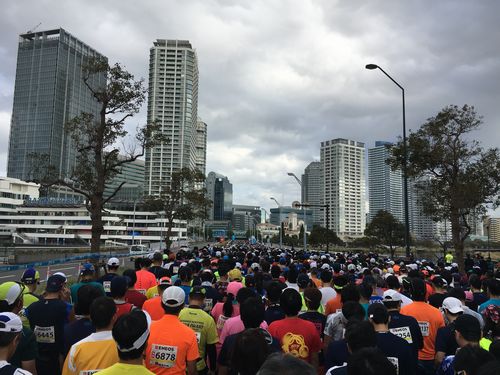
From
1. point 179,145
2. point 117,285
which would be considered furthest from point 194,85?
point 117,285

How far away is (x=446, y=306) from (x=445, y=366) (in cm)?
143

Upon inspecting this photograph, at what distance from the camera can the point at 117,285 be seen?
17.1ft

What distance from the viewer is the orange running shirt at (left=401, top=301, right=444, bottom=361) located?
5363 mm

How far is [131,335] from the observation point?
9.51ft

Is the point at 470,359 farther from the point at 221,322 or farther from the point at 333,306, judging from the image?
the point at 333,306

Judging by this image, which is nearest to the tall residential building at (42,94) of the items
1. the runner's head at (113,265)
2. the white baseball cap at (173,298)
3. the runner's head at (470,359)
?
the runner's head at (113,265)

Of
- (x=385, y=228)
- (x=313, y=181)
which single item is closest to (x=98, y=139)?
(x=385, y=228)

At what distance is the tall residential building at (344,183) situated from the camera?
3888 inches

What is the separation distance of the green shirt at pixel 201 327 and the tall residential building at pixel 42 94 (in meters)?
151

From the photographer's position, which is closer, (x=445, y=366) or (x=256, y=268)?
(x=445, y=366)

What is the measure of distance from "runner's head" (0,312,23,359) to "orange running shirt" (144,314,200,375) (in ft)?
4.06

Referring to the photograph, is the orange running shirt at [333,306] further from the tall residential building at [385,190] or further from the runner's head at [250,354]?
the tall residential building at [385,190]

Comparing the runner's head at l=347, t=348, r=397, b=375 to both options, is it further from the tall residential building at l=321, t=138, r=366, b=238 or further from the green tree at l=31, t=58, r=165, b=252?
the tall residential building at l=321, t=138, r=366, b=238

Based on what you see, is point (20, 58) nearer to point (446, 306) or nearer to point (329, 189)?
point (329, 189)
